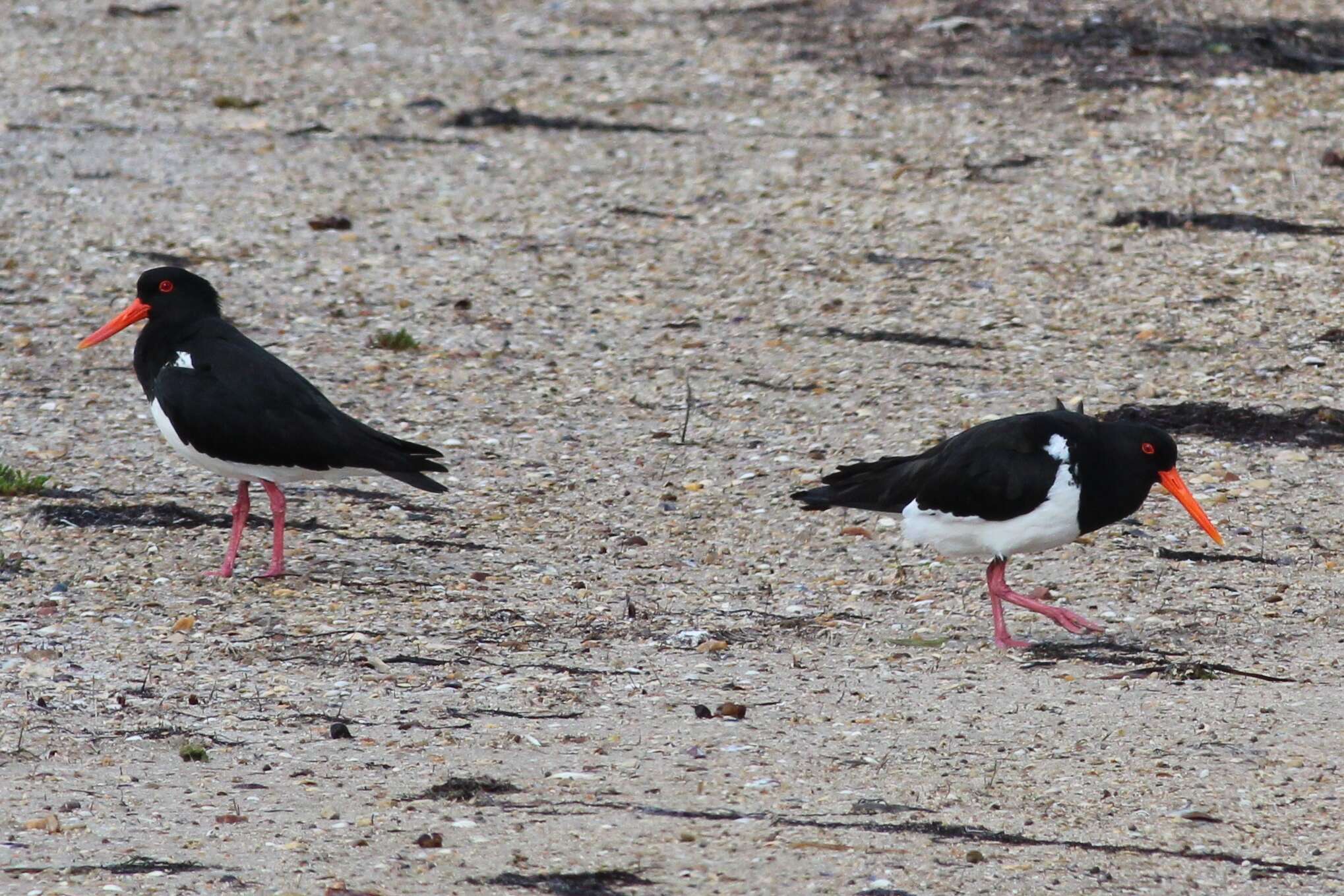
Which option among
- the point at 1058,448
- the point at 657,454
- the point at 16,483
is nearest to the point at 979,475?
the point at 1058,448

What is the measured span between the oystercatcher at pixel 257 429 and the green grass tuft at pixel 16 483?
92 cm

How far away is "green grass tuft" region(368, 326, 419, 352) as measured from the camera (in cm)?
1161

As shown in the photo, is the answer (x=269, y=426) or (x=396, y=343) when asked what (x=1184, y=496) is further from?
(x=396, y=343)

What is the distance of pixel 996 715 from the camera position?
6.73 metres

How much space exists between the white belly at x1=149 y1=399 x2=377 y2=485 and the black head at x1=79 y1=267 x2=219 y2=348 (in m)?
0.58

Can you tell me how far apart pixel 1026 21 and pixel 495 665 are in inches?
473

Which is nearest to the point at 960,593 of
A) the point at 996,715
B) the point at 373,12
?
the point at 996,715

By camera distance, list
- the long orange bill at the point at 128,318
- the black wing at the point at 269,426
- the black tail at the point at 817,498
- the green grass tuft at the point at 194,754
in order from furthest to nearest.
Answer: the long orange bill at the point at 128,318 → the black wing at the point at 269,426 → the black tail at the point at 817,498 → the green grass tuft at the point at 194,754

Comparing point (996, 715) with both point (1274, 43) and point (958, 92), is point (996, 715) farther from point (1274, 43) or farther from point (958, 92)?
point (1274, 43)

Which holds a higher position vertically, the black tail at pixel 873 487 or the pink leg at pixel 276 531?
the black tail at pixel 873 487

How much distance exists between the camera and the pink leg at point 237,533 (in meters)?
8.41

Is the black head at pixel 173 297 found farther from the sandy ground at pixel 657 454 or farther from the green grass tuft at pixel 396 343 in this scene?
the green grass tuft at pixel 396 343

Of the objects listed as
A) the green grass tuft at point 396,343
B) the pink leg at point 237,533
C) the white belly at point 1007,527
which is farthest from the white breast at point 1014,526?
the green grass tuft at point 396,343

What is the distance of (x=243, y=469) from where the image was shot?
8508 mm
